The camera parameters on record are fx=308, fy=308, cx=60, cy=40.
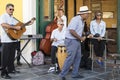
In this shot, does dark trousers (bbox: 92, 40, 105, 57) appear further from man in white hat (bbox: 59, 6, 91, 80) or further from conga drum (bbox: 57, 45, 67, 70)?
man in white hat (bbox: 59, 6, 91, 80)

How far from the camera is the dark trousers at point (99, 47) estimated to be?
8.26 m

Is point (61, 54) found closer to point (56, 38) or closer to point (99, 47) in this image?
point (56, 38)

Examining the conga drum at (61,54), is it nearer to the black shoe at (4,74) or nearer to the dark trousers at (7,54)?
the dark trousers at (7,54)

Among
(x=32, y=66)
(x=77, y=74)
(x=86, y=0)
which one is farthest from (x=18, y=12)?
(x=86, y=0)

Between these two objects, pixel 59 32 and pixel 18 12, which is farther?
pixel 18 12

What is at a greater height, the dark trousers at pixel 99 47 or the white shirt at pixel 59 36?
the white shirt at pixel 59 36

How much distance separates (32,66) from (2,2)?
2166mm

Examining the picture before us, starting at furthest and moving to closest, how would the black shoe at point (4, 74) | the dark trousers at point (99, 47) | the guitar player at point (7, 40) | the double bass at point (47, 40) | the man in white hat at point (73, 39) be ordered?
1. the double bass at point (47, 40)
2. the dark trousers at point (99, 47)
3. the black shoe at point (4, 74)
4. the guitar player at point (7, 40)
5. the man in white hat at point (73, 39)

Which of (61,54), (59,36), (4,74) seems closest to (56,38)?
(59,36)

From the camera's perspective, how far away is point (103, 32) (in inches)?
322

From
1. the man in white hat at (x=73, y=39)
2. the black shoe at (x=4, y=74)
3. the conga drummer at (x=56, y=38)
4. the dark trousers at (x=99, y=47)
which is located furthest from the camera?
the dark trousers at (x=99, y=47)

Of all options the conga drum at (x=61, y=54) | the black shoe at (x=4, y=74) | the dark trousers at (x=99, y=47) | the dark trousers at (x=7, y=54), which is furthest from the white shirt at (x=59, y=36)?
the black shoe at (x=4, y=74)

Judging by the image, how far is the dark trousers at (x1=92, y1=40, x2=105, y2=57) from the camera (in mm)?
8258

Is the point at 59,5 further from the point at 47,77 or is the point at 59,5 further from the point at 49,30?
the point at 47,77
